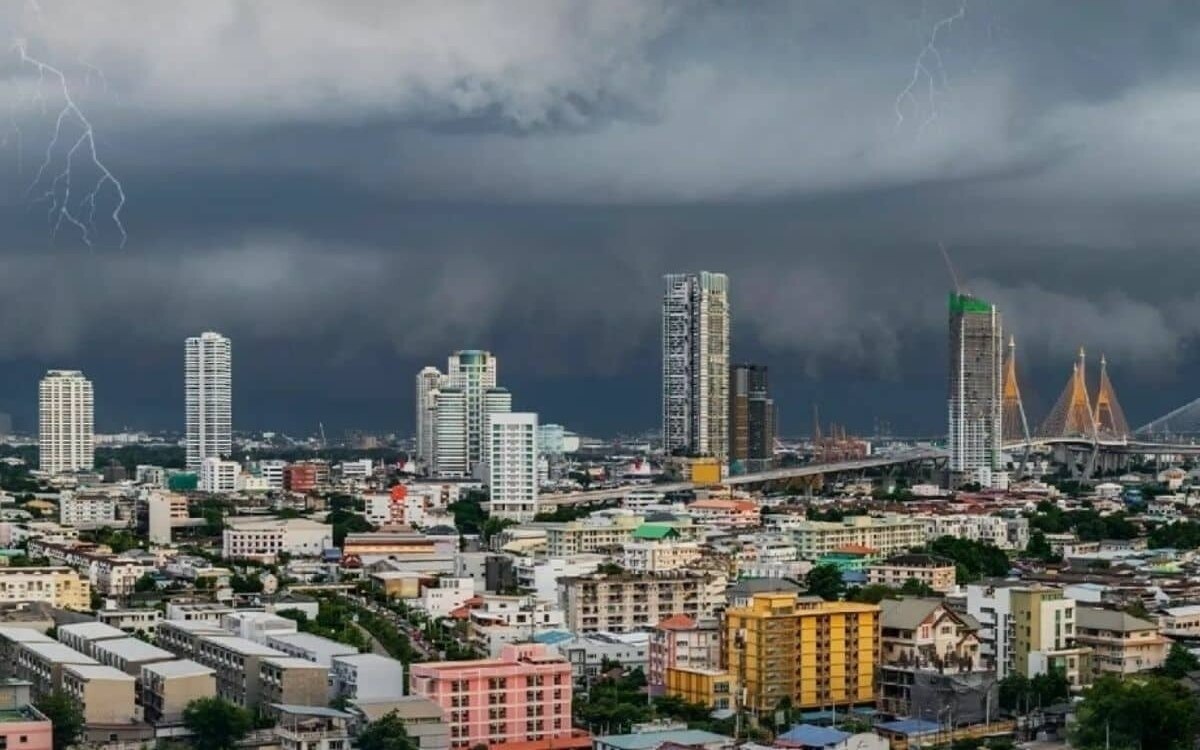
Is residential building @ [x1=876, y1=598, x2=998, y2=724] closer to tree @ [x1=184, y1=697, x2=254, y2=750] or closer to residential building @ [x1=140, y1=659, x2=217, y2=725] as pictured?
tree @ [x1=184, y1=697, x2=254, y2=750]

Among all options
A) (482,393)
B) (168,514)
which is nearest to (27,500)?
(168,514)

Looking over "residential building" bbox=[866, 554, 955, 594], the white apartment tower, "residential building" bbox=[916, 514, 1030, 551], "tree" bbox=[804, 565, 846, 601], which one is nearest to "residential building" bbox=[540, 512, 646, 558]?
"residential building" bbox=[866, 554, 955, 594]

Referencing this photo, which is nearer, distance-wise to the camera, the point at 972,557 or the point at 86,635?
the point at 86,635

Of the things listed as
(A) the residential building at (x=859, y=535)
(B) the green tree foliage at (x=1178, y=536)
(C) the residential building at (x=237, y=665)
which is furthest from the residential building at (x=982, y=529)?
(C) the residential building at (x=237, y=665)

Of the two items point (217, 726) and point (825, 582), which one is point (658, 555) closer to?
point (825, 582)

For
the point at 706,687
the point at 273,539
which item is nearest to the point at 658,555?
the point at 273,539
